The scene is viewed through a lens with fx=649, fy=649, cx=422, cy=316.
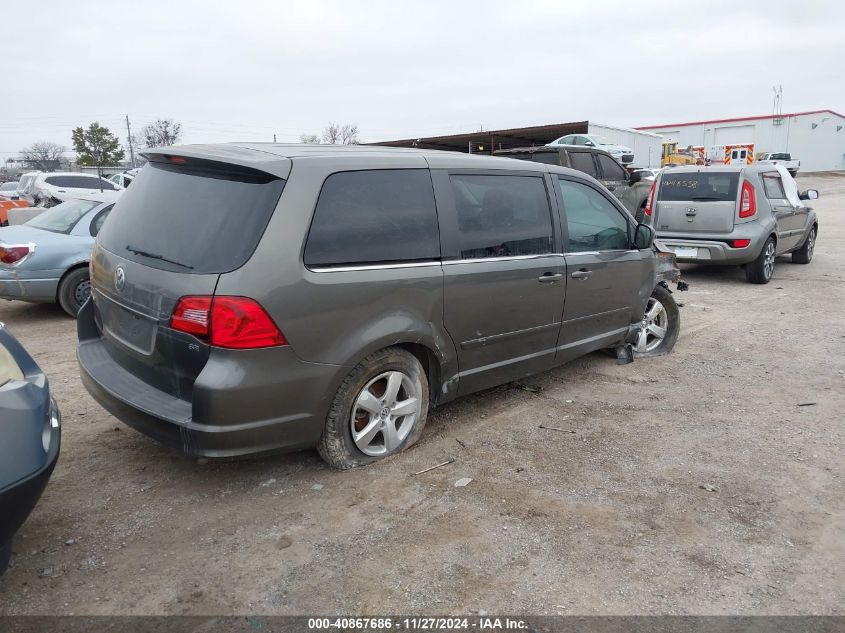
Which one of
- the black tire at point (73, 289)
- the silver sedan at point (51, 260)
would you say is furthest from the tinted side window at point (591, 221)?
the black tire at point (73, 289)

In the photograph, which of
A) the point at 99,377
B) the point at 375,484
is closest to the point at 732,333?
the point at 375,484

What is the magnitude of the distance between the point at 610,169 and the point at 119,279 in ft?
38.1

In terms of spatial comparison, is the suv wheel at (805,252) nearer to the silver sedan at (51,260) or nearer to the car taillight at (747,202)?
the car taillight at (747,202)

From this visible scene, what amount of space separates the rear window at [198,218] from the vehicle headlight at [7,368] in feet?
2.58

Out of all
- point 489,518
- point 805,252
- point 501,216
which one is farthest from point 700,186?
point 489,518

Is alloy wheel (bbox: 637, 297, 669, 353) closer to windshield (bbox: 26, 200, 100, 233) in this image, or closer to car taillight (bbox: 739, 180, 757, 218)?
car taillight (bbox: 739, 180, 757, 218)

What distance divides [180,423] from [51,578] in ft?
2.62

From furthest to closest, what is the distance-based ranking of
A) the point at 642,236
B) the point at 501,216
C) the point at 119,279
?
the point at 642,236, the point at 501,216, the point at 119,279

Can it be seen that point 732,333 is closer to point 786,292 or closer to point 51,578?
point 786,292

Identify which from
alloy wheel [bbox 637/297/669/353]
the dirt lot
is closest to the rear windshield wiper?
the dirt lot

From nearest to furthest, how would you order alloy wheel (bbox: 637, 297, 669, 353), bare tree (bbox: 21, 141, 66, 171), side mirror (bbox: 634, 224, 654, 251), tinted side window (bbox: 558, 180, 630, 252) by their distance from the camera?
tinted side window (bbox: 558, 180, 630, 252), side mirror (bbox: 634, 224, 654, 251), alloy wheel (bbox: 637, 297, 669, 353), bare tree (bbox: 21, 141, 66, 171)

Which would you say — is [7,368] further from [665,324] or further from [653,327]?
[665,324]

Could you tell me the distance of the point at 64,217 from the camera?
7738mm

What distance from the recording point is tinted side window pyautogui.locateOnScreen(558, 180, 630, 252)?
4.66 m
